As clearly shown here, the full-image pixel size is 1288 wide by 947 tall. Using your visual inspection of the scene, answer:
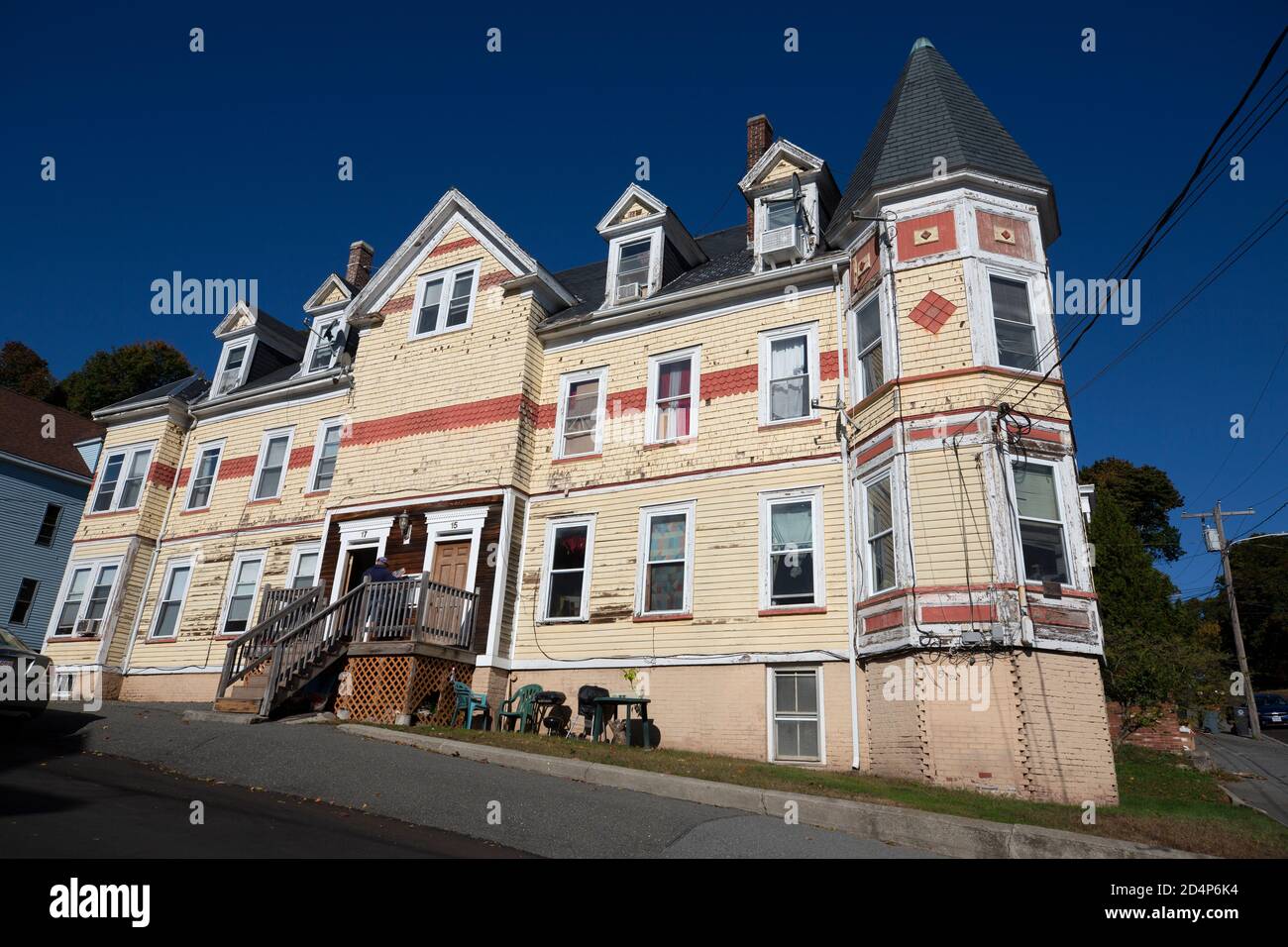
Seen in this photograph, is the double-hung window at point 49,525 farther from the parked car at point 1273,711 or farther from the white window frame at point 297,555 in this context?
the parked car at point 1273,711

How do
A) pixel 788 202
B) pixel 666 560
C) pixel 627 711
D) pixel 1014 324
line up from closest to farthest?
pixel 1014 324 → pixel 627 711 → pixel 666 560 → pixel 788 202

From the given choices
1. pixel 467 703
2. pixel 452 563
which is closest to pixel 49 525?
pixel 452 563

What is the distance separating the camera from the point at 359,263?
28.0m

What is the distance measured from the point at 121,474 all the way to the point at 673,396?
1848 cm

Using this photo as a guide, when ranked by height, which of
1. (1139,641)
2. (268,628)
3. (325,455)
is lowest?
(268,628)

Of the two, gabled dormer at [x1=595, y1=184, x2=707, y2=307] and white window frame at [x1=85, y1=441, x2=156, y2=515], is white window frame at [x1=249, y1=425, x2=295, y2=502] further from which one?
gabled dormer at [x1=595, y1=184, x2=707, y2=307]

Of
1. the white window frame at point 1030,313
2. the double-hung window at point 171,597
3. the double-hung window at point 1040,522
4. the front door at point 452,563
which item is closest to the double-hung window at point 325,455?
the double-hung window at point 171,597

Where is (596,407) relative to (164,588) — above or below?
above

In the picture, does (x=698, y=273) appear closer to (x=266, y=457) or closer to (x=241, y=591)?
(x=266, y=457)

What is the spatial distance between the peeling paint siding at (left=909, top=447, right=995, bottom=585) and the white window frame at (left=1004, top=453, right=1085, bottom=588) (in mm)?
433

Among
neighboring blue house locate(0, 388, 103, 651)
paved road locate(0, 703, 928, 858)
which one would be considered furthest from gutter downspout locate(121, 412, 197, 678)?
neighboring blue house locate(0, 388, 103, 651)

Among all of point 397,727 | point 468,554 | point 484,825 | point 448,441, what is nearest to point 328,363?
point 448,441

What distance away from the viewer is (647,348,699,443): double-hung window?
698 inches
